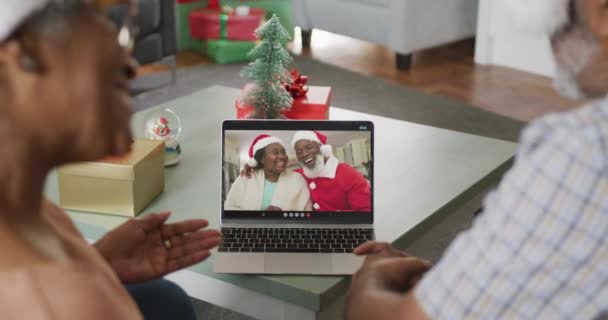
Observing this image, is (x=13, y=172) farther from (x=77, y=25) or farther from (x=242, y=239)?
(x=242, y=239)

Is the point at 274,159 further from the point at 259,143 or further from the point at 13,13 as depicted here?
the point at 13,13

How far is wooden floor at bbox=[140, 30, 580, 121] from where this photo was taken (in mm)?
3656

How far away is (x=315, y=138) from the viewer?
1662 mm

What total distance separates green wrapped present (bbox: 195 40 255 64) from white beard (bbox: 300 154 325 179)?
251cm

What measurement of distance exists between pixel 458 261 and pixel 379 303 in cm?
20

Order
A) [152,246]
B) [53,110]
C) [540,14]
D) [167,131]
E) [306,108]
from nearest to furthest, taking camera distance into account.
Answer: [53,110]
[540,14]
[152,246]
[167,131]
[306,108]

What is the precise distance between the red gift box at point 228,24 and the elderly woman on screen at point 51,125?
11.1 feet

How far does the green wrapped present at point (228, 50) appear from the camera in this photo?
162 inches

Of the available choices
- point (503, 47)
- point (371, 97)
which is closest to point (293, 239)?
point (371, 97)

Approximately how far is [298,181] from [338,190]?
8cm

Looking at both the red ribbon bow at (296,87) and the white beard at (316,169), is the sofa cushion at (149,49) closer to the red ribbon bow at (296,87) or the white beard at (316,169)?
the red ribbon bow at (296,87)

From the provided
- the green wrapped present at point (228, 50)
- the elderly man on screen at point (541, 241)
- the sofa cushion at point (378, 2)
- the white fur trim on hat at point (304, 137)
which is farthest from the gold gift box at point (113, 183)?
the sofa cushion at point (378, 2)

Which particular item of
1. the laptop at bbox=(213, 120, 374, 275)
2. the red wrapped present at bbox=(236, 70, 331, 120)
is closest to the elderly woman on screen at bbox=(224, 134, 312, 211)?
the laptop at bbox=(213, 120, 374, 275)

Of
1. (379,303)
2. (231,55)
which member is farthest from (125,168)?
(231,55)
